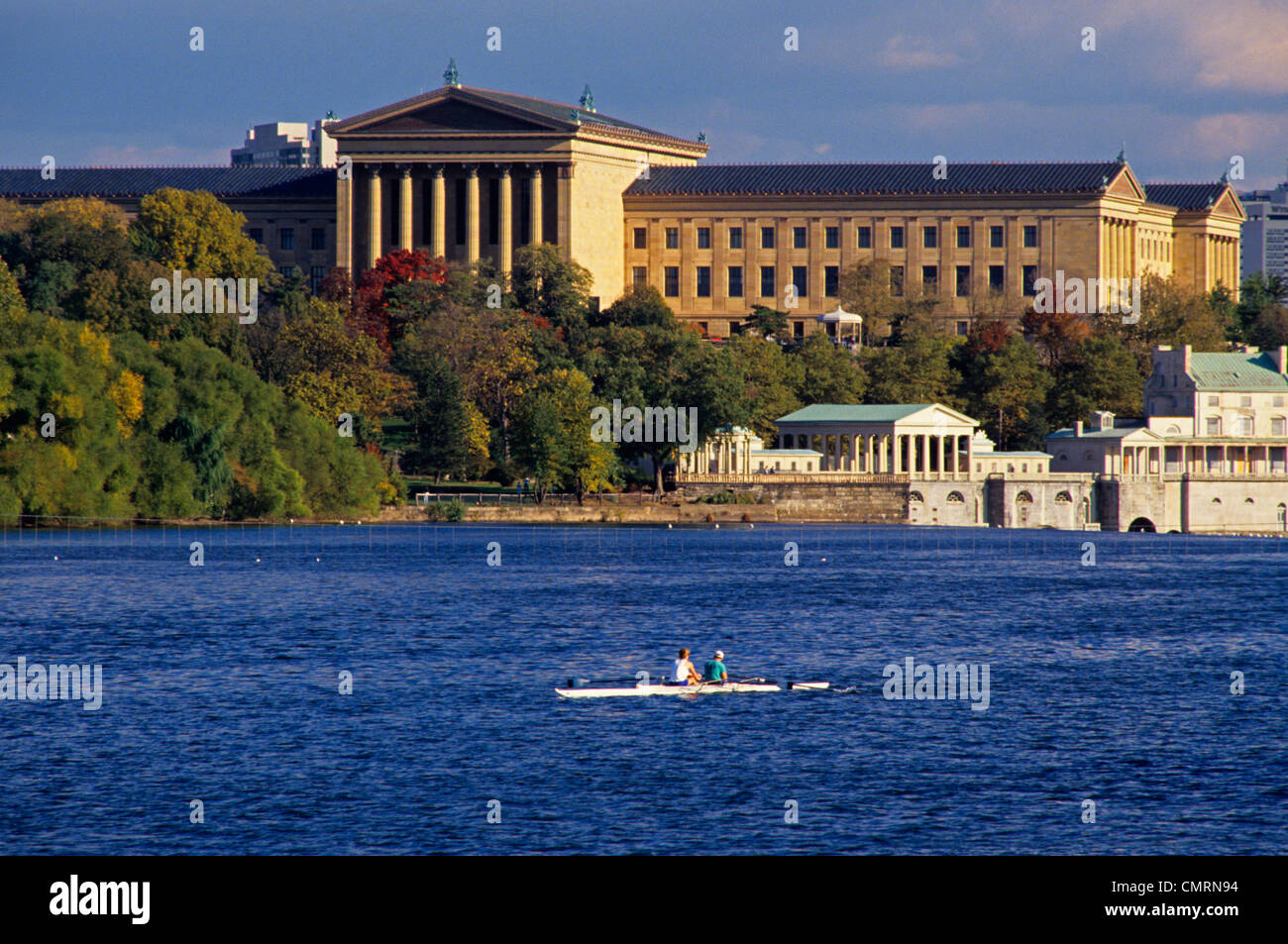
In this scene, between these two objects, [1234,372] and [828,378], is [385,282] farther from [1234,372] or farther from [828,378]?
[1234,372]

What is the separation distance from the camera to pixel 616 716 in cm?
5934

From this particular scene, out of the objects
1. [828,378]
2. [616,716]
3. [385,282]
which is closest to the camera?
[616,716]

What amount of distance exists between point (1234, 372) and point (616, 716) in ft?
440

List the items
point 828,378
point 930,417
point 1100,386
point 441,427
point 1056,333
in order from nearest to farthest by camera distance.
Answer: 1. point 441,427
2. point 930,417
3. point 828,378
4. point 1100,386
5. point 1056,333

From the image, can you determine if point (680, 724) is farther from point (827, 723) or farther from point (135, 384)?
point (135, 384)

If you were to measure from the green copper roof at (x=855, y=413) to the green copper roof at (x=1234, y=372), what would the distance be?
2518cm

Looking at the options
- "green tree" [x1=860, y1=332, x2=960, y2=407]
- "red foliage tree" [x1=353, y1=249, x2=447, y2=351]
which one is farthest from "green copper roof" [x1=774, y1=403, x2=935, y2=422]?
"red foliage tree" [x1=353, y1=249, x2=447, y2=351]

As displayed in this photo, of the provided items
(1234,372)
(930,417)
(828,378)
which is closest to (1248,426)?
(1234,372)

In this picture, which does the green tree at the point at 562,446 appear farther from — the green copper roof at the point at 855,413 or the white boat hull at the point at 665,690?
the white boat hull at the point at 665,690

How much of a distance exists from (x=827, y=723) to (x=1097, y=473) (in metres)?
114

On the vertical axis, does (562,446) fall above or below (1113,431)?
below

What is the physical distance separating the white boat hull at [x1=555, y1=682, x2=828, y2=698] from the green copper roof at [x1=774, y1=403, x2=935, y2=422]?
4233 inches

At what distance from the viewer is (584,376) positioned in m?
158

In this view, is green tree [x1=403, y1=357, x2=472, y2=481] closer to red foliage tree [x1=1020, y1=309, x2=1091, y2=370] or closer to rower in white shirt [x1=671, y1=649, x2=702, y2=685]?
red foliage tree [x1=1020, y1=309, x2=1091, y2=370]
